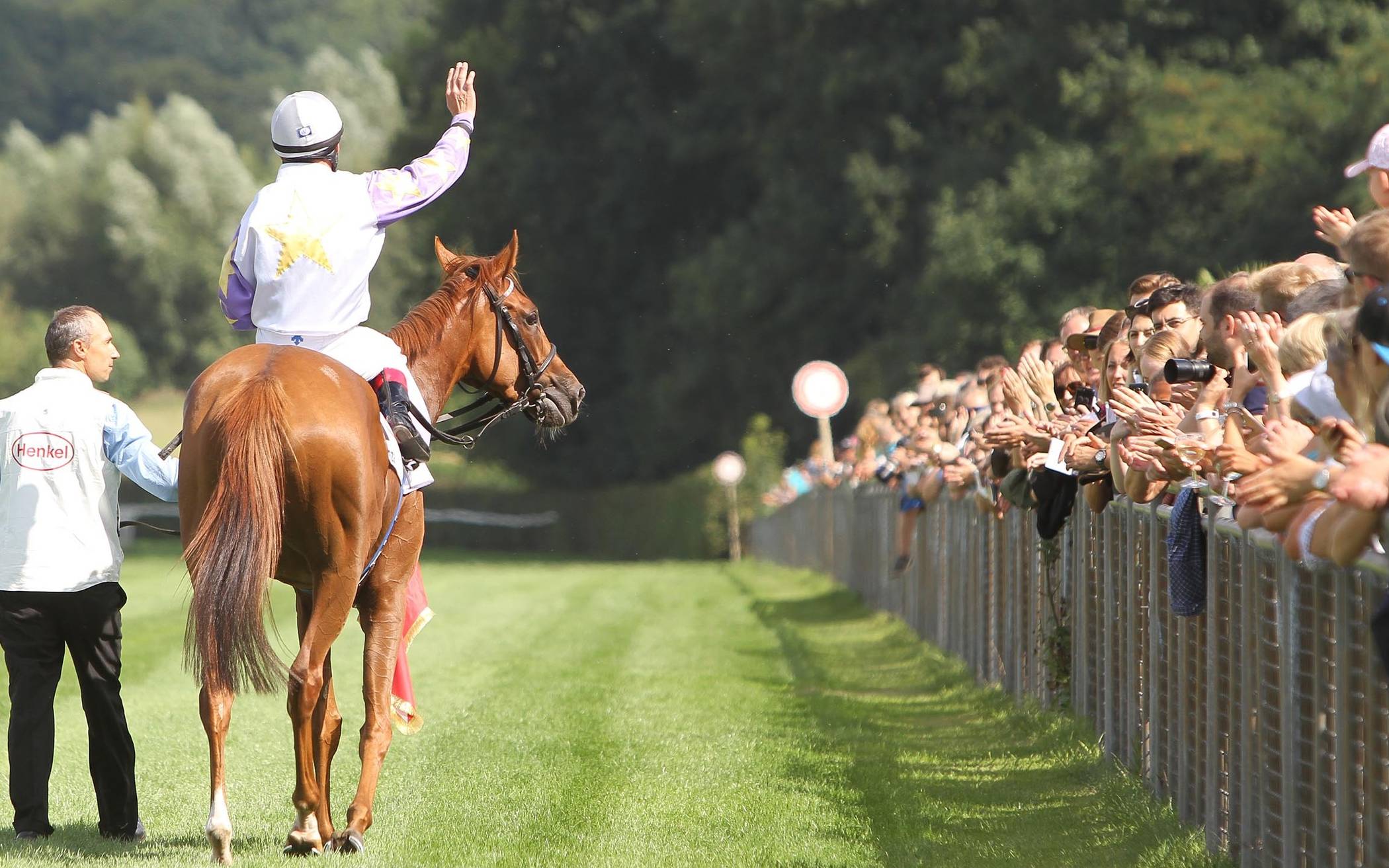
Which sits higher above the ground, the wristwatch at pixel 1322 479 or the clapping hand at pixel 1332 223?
the clapping hand at pixel 1332 223

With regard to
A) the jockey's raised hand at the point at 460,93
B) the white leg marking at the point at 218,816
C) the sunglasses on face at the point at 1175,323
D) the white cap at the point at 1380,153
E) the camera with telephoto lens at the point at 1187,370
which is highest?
the jockey's raised hand at the point at 460,93

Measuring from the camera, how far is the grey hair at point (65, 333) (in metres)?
6.93

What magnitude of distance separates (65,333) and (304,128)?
1.19m

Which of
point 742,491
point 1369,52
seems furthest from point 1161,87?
point 742,491

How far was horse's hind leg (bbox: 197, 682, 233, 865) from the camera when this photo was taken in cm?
609

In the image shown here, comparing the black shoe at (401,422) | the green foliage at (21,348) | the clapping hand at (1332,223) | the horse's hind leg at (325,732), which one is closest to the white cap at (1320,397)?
the clapping hand at (1332,223)

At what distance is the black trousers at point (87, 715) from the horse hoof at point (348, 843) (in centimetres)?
90

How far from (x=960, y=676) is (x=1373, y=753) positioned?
7.83 meters

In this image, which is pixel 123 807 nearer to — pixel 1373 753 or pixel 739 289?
pixel 1373 753

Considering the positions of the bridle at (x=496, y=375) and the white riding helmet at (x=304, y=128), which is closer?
the white riding helmet at (x=304, y=128)

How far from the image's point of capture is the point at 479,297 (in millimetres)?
7977

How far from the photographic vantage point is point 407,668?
7.80m

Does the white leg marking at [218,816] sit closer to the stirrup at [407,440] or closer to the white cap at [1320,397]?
the stirrup at [407,440]

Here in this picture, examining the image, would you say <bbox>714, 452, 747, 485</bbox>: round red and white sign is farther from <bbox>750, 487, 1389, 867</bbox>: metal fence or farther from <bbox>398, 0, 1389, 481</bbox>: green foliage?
<bbox>750, 487, 1389, 867</bbox>: metal fence
